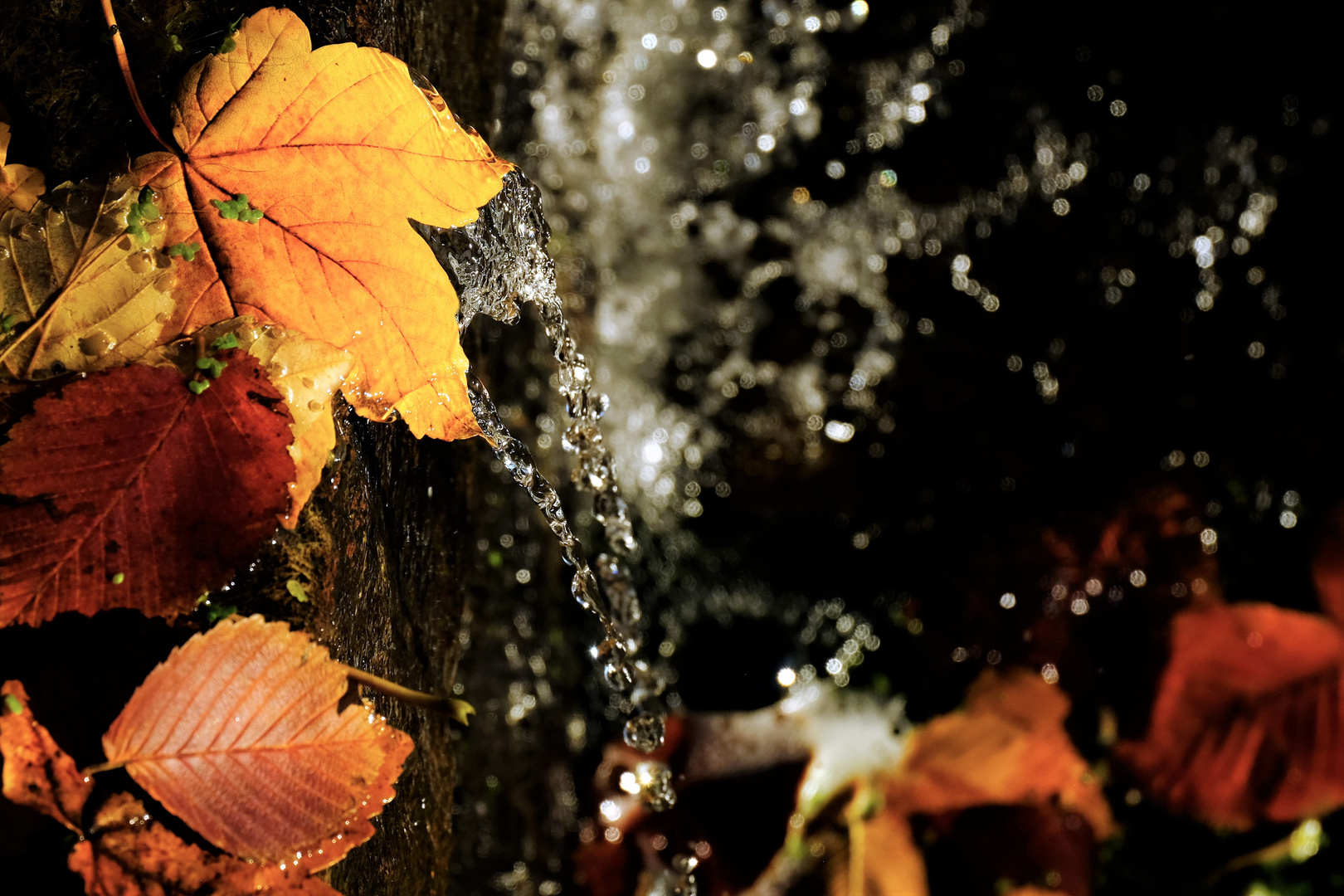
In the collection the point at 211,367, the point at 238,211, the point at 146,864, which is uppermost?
the point at 238,211

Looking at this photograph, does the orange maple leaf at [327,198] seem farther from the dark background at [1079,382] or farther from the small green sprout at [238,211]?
the dark background at [1079,382]

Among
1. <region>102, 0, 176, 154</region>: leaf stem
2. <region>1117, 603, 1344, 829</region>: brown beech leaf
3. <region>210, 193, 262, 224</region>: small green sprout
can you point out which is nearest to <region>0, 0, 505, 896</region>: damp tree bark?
<region>102, 0, 176, 154</region>: leaf stem

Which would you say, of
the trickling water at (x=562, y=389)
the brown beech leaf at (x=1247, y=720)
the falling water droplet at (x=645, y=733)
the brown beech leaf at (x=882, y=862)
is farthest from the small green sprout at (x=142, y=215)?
the brown beech leaf at (x=1247, y=720)

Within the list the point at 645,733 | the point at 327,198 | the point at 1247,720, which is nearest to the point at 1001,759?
the point at 1247,720

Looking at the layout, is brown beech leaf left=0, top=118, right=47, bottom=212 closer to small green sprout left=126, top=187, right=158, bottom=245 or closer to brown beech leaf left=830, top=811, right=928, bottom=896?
small green sprout left=126, top=187, right=158, bottom=245

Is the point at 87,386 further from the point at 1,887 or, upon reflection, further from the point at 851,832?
the point at 851,832

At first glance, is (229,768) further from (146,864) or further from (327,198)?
(327,198)
